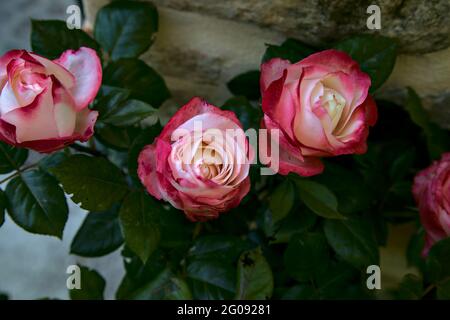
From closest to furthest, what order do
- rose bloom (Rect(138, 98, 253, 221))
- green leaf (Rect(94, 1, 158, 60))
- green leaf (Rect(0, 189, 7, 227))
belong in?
rose bloom (Rect(138, 98, 253, 221)) → green leaf (Rect(0, 189, 7, 227)) → green leaf (Rect(94, 1, 158, 60))

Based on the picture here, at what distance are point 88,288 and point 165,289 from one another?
9cm

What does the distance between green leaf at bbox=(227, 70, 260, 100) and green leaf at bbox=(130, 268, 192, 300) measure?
0.80ft

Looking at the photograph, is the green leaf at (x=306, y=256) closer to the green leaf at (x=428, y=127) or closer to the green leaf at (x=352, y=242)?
the green leaf at (x=352, y=242)

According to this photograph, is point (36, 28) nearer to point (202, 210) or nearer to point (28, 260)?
point (202, 210)

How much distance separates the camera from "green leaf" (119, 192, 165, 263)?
0.62m

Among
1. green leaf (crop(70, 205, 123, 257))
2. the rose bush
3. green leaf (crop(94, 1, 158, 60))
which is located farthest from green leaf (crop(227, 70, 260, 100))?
green leaf (crop(70, 205, 123, 257))

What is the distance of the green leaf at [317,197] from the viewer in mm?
641

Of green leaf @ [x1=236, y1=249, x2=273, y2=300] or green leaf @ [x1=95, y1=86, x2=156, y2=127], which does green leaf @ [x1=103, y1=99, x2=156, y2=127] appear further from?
green leaf @ [x1=236, y1=249, x2=273, y2=300]

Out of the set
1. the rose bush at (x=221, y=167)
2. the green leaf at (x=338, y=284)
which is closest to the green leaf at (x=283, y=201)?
the rose bush at (x=221, y=167)

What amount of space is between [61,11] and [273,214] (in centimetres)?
84

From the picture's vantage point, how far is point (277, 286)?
79cm

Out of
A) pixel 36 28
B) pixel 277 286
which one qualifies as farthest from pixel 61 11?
pixel 277 286

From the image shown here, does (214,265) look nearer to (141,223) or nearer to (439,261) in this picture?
(141,223)

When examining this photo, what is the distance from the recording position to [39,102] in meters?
0.52
